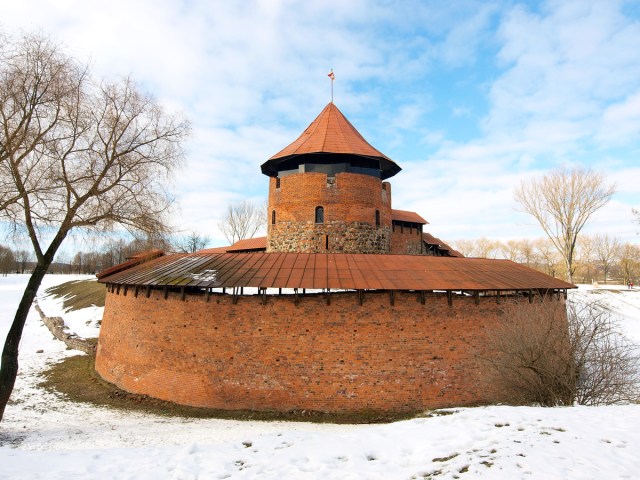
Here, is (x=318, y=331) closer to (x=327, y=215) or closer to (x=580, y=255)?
(x=327, y=215)

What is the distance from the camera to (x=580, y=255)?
52.2 meters

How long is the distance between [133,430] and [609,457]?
26.3 feet

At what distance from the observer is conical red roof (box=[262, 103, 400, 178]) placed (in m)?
15.1

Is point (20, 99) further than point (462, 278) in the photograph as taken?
No

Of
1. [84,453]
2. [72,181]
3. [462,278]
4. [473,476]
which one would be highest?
[72,181]

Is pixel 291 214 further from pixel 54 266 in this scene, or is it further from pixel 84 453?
pixel 54 266

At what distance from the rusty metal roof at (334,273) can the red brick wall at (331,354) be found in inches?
20.9

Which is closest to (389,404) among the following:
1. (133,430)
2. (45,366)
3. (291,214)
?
(133,430)

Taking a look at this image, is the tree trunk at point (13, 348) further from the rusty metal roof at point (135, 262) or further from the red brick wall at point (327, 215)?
the red brick wall at point (327, 215)

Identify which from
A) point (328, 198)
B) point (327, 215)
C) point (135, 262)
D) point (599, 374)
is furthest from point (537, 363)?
point (135, 262)

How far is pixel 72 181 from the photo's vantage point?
8430 mm

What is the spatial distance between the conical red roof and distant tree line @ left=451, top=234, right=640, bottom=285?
3377cm

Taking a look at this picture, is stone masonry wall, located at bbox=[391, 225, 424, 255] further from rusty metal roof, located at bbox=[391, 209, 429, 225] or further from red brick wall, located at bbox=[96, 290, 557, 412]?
red brick wall, located at bbox=[96, 290, 557, 412]

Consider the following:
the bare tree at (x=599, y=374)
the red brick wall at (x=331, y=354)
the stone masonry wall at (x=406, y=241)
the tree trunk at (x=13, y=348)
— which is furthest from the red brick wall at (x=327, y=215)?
the bare tree at (x=599, y=374)
